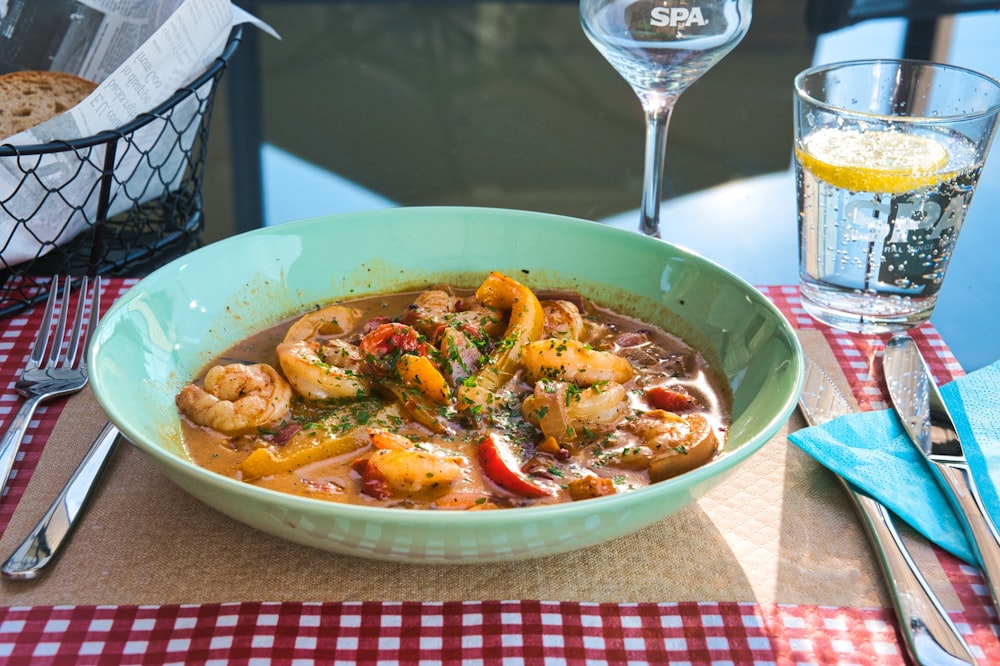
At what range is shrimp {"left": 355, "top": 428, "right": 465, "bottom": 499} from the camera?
1.32m

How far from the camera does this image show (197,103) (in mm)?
2244

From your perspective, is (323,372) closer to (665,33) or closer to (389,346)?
(389,346)

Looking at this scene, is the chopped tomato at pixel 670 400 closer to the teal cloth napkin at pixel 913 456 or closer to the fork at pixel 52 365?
the teal cloth napkin at pixel 913 456

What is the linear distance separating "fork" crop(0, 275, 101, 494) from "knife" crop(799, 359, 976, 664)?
3.85 ft

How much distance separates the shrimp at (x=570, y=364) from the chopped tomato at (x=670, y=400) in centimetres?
6

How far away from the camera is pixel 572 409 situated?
1.46 m

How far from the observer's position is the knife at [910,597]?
114 centimetres

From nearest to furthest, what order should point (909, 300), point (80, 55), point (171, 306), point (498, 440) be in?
point (498, 440)
point (171, 306)
point (909, 300)
point (80, 55)

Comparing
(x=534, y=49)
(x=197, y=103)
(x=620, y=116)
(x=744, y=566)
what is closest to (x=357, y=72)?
(x=534, y=49)

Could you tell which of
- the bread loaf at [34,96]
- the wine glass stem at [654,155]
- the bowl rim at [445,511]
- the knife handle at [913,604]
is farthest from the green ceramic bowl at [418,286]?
the bread loaf at [34,96]

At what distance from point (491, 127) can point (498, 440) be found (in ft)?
5.25

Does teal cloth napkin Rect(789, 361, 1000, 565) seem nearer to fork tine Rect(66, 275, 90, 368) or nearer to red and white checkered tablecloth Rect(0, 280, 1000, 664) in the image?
red and white checkered tablecloth Rect(0, 280, 1000, 664)

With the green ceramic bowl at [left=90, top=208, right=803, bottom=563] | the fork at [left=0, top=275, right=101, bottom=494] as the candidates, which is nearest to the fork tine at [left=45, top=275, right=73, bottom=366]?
the fork at [left=0, top=275, right=101, bottom=494]

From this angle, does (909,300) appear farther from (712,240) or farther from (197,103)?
(197,103)
